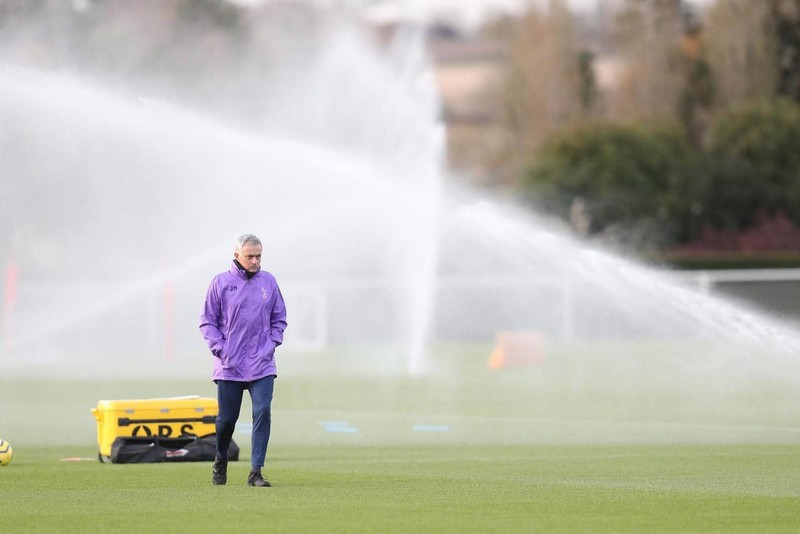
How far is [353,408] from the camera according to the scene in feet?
83.8

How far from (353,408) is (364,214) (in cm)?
1183

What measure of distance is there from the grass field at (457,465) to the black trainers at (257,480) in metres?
0.12

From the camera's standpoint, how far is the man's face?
12977 mm

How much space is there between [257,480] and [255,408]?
55cm

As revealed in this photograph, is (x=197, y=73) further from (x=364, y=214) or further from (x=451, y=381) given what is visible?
(x=451, y=381)

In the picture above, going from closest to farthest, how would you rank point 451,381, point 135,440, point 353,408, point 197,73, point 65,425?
1. point 135,440
2. point 65,425
3. point 353,408
4. point 451,381
5. point 197,73

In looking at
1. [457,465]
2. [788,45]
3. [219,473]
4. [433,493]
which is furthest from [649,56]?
[433,493]

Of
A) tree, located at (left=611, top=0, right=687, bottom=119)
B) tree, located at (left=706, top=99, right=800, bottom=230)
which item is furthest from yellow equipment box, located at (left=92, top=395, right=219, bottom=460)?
tree, located at (left=611, top=0, right=687, bottom=119)

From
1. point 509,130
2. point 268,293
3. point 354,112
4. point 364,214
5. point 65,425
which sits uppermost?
point 509,130

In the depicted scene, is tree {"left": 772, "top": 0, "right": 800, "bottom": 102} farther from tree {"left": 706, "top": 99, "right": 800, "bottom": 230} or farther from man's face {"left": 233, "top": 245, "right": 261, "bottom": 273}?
man's face {"left": 233, "top": 245, "right": 261, "bottom": 273}

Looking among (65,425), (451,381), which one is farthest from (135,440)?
(451,381)

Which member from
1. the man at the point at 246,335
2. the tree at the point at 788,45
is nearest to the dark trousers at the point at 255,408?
the man at the point at 246,335

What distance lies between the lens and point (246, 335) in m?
13.1

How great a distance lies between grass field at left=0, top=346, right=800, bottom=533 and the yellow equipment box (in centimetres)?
51
